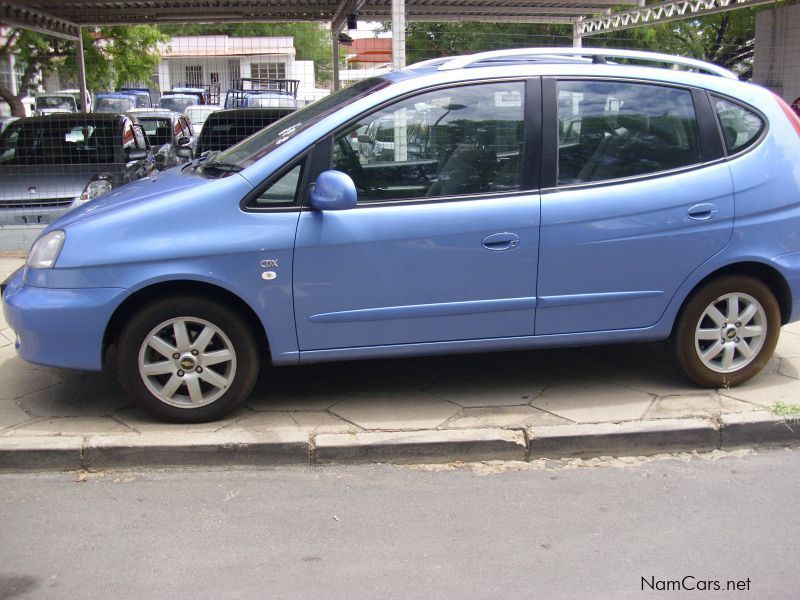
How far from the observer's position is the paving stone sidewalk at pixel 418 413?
14.1 ft

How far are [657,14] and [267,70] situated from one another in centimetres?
2702

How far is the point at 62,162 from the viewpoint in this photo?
31.6ft

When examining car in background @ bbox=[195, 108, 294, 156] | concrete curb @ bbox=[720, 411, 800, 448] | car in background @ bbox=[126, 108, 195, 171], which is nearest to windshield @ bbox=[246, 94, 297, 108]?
car in background @ bbox=[126, 108, 195, 171]

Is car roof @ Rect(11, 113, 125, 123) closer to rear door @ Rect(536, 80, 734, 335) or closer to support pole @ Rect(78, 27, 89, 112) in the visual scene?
support pole @ Rect(78, 27, 89, 112)

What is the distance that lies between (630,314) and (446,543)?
74.1 inches

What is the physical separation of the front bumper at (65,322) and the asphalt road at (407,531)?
23.9 inches

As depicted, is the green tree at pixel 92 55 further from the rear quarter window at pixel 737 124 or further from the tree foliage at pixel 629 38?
the rear quarter window at pixel 737 124

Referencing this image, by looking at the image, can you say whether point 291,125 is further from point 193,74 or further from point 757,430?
point 193,74

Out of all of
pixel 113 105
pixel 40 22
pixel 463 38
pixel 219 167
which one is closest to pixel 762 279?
pixel 219 167

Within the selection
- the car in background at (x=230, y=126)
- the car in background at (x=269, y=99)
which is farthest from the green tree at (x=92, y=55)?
the car in background at (x=230, y=126)

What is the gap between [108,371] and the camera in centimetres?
539

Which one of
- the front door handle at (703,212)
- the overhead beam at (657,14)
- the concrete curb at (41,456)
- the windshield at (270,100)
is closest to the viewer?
the concrete curb at (41,456)

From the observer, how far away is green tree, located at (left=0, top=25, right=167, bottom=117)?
54.4 feet

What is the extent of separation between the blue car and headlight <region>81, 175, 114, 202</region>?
177 inches
